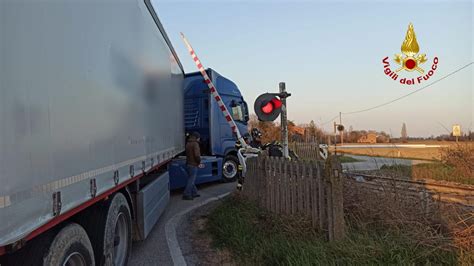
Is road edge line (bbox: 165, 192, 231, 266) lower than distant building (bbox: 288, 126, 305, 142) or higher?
lower

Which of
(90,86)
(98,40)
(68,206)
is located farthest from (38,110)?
(98,40)

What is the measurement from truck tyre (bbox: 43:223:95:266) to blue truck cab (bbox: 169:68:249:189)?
821cm

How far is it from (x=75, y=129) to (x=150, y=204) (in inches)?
127

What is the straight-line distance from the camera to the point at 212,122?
476 inches

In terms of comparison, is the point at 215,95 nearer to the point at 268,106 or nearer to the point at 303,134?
the point at 268,106

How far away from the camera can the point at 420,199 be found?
18.2 feet

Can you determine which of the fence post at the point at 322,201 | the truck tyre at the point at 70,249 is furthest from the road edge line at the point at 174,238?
the truck tyre at the point at 70,249

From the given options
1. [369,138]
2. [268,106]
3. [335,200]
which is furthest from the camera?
[369,138]

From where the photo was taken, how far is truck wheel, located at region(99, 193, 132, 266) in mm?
4012

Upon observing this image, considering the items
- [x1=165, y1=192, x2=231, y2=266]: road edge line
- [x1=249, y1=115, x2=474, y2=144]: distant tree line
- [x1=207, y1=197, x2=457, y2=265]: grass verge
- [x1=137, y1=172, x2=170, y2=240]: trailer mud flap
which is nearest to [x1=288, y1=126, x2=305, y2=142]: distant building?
[x1=249, y1=115, x2=474, y2=144]: distant tree line

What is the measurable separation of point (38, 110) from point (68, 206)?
75cm

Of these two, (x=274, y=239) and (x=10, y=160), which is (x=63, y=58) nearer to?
(x=10, y=160)

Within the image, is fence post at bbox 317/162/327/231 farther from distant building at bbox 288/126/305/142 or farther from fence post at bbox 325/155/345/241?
distant building at bbox 288/126/305/142

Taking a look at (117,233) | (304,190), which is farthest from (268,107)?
(117,233)
